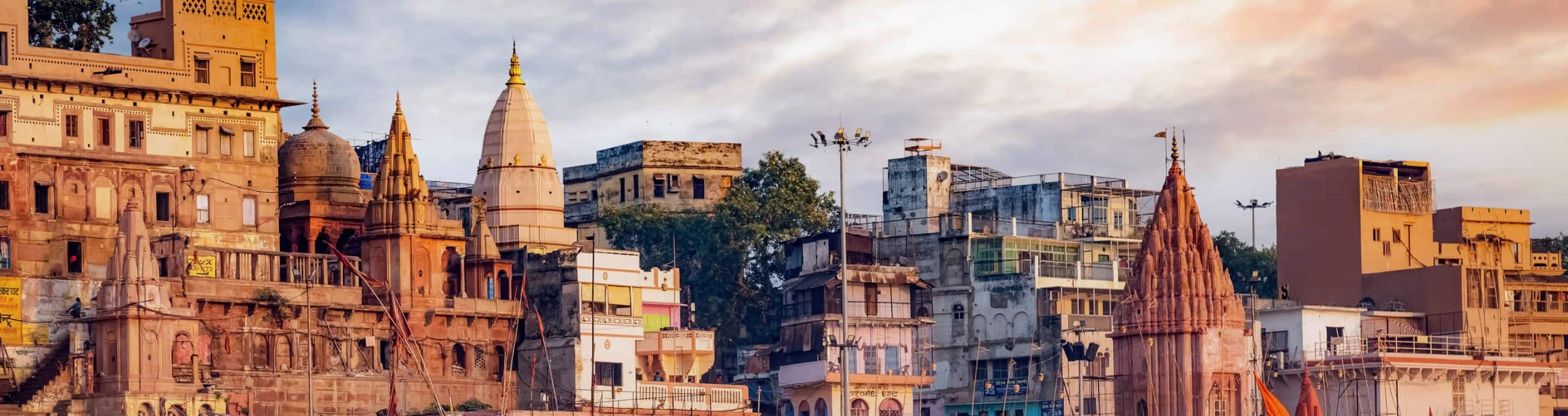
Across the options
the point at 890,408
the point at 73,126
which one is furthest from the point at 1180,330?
the point at 73,126

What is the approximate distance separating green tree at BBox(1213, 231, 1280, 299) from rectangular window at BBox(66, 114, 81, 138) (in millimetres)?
53727

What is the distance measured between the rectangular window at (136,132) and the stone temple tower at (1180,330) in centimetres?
2962

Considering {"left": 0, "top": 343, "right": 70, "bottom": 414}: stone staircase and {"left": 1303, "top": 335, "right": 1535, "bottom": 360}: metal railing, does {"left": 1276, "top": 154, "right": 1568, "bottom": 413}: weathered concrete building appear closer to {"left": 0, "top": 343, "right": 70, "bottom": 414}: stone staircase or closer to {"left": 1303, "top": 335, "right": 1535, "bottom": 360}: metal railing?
{"left": 1303, "top": 335, "right": 1535, "bottom": 360}: metal railing

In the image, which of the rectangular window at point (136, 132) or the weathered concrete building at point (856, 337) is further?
the weathered concrete building at point (856, 337)

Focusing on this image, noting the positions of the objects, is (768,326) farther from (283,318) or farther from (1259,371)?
(283,318)

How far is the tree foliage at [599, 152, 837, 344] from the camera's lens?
9606 centimetres

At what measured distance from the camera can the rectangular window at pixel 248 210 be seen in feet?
254

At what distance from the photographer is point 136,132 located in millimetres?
75750

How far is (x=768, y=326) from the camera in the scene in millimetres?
96375

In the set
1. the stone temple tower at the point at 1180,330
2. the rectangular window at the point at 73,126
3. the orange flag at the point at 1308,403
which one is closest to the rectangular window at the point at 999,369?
the stone temple tower at the point at 1180,330

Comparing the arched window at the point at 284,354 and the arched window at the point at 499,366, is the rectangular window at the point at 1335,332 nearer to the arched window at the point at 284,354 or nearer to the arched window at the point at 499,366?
the arched window at the point at 499,366

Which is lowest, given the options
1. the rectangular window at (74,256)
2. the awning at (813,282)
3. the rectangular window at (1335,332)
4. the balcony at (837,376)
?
the balcony at (837,376)

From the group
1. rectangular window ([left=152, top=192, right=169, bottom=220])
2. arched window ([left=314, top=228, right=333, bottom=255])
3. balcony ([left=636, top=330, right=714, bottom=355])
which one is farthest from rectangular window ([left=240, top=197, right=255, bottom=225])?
balcony ([left=636, top=330, right=714, bottom=355])

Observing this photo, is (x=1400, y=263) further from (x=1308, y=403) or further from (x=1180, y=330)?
(x=1308, y=403)
